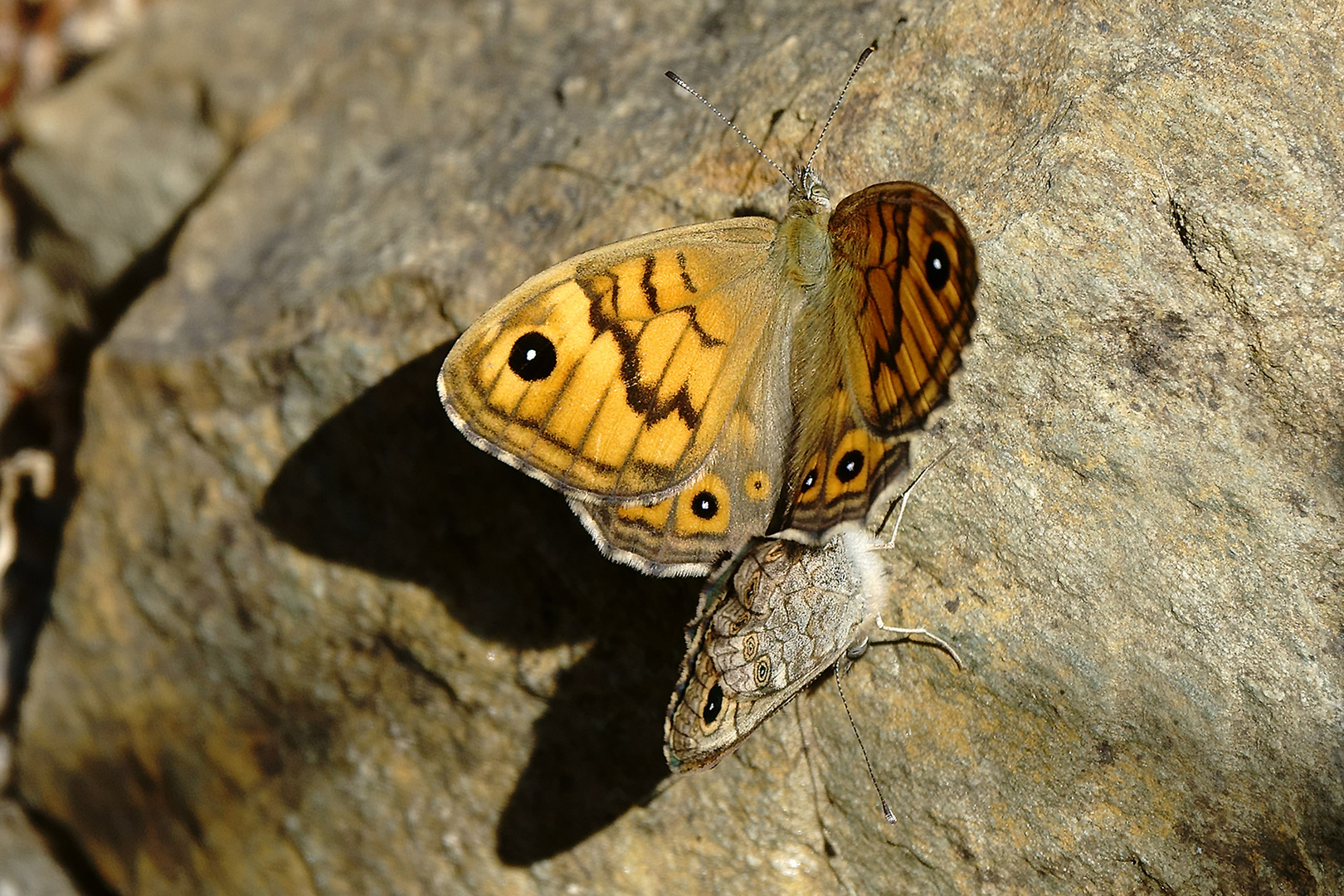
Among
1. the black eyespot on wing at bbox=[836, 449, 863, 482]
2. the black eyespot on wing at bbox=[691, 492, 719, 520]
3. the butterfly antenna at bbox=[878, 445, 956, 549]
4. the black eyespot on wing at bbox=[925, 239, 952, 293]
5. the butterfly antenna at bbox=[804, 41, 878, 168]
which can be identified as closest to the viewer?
the black eyespot on wing at bbox=[925, 239, 952, 293]

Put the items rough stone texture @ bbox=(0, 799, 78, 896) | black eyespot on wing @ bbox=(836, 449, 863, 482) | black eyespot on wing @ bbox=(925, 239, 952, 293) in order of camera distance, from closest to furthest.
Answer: black eyespot on wing @ bbox=(925, 239, 952, 293) → black eyespot on wing @ bbox=(836, 449, 863, 482) → rough stone texture @ bbox=(0, 799, 78, 896)

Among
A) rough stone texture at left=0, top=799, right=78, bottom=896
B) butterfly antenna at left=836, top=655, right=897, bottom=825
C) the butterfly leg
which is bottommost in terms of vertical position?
rough stone texture at left=0, top=799, right=78, bottom=896

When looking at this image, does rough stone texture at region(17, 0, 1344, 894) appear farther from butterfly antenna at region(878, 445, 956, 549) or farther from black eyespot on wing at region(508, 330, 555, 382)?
black eyespot on wing at region(508, 330, 555, 382)

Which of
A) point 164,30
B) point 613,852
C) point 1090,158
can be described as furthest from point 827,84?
point 164,30

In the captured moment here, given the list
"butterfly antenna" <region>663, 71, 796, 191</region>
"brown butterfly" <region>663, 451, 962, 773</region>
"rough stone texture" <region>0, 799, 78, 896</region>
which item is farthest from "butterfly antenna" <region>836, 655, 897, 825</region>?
"rough stone texture" <region>0, 799, 78, 896</region>

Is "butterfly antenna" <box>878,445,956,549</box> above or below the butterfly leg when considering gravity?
above

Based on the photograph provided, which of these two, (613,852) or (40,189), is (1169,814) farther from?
(40,189)
